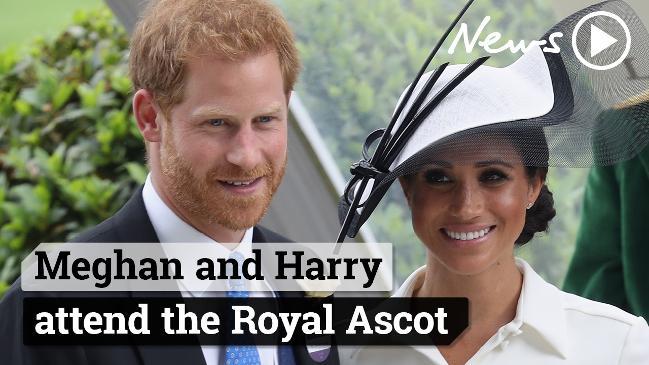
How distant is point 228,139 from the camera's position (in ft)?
5.66

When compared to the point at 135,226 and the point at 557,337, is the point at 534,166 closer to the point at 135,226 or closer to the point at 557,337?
the point at 557,337

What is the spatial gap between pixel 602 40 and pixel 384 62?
1.56m

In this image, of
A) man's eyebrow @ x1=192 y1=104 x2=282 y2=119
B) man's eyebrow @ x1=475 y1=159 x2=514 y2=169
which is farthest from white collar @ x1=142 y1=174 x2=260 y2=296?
man's eyebrow @ x1=475 y1=159 x2=514 y2=169

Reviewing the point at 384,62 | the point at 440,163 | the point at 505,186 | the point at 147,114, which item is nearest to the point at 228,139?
the point at 147,114

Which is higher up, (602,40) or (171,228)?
(602,40)

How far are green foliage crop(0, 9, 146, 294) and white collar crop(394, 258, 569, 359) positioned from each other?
1772mm

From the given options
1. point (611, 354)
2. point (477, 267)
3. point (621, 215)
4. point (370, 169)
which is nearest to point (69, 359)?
point (370, 169)

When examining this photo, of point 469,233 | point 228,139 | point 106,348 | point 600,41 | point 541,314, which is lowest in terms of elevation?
point 106,348

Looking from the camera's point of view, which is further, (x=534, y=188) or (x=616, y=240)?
(x=616, y=240)

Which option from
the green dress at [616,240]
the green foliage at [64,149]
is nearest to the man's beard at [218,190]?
the green dress at [616,240]

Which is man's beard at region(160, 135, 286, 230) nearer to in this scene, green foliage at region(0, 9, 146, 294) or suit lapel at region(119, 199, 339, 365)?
suit lapel at region(119, 199, 339, 365)

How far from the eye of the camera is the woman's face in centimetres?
174

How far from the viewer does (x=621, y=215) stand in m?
2.40

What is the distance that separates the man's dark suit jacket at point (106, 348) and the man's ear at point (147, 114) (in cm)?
13
